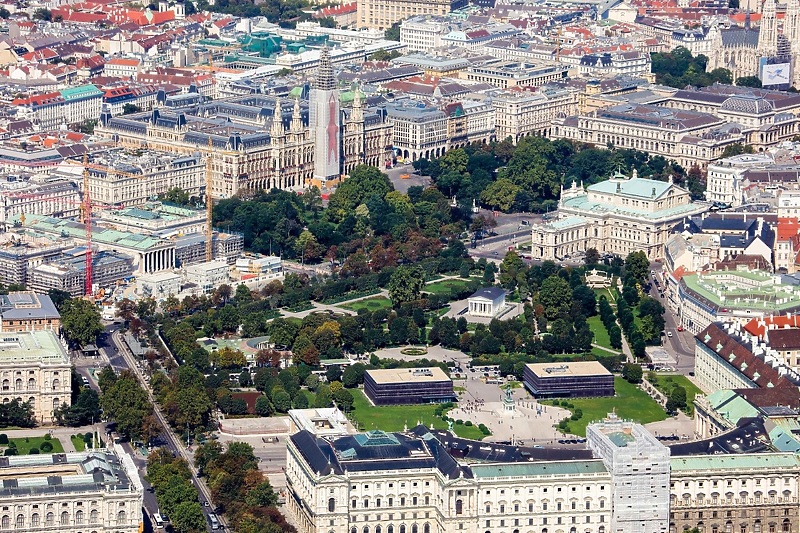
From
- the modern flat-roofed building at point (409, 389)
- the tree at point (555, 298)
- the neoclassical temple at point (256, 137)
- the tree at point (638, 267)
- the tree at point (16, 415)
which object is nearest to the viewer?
the tree at point (16, 415)

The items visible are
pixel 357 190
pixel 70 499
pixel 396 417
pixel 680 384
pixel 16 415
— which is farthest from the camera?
pixel 357 190

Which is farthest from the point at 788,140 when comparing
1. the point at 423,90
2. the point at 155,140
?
the point at 155,140

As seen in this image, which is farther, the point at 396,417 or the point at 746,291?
the point at 746,291

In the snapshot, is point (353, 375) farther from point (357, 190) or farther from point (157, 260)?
point (357, 190)

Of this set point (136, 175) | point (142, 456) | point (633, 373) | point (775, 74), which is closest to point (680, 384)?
point (633, 373)

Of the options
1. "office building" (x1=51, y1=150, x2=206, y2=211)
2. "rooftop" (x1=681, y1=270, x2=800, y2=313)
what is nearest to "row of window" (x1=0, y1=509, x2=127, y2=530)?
"rooftop" (x1=681, y1=270, x2=800, y2=313)

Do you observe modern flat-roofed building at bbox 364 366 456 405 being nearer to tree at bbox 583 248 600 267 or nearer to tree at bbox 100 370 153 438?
tree at bbox 100 370 153 438

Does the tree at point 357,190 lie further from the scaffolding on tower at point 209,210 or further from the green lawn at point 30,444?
the green lawn at point 30,444

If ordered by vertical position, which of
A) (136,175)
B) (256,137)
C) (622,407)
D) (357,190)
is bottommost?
(622,407)

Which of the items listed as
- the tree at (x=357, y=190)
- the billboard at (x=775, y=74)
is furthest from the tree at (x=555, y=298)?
the billboard at (x=775, y=74)
